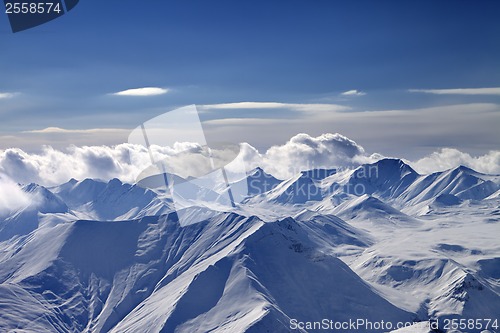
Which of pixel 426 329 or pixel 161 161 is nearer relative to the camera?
pixel 161 161

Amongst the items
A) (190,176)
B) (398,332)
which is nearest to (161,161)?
(190,176)

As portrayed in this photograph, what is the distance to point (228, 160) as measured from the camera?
85.6m

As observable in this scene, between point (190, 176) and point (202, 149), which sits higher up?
point (202, 149)

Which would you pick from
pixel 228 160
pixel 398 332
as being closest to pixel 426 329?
pixel 398 332

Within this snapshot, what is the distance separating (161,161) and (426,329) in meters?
149

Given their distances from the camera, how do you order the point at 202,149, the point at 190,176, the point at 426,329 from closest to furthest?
1. the point at 202,149
2. the point at 190,176
3. the point at 426,329

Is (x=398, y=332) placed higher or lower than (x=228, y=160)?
lower

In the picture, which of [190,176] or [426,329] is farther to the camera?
[426,329]

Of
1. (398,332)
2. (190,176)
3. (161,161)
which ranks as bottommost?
(398,332)

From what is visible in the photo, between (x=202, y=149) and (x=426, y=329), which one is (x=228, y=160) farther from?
(x=426, y=329)

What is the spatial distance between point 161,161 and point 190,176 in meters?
27.0

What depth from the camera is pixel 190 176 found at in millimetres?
111812

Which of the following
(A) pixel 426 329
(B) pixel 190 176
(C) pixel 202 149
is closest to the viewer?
(C) pixel 202 149

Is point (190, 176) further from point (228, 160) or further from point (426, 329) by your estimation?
point (426, 329)
